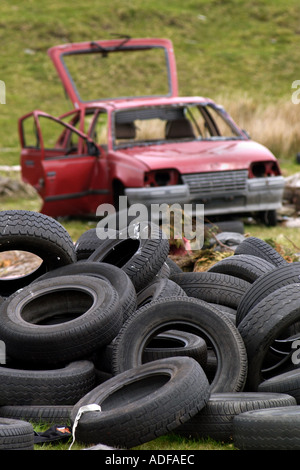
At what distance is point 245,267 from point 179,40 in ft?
118

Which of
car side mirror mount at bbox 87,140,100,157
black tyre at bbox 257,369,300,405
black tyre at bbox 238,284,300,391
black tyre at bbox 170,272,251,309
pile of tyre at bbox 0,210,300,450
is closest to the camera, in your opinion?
pile of tyre at bbox 0,210,300,450

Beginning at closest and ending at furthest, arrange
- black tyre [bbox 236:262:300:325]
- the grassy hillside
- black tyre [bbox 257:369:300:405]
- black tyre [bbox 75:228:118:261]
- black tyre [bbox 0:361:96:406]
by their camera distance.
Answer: black tyre [bbox 257:369:300:405] < black tyre [bbox 0:361:96:406] < black tyre [bbox 236:262:300:325] < black tyre [bbox 75:228:118:261] < the grassy hillside

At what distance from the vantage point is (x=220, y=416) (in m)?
4.38

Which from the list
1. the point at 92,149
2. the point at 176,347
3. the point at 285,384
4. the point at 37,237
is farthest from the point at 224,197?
the point at 285,384

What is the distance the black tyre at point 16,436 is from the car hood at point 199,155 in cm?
697

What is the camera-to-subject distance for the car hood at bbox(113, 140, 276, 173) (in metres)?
11.0

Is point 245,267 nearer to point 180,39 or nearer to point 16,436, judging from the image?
point 16,436

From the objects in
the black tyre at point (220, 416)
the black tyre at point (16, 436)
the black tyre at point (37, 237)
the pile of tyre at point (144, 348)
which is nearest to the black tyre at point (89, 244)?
the pile of tyre at point (144, 348)

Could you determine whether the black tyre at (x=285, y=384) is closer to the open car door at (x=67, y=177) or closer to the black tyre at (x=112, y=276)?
the black tyre at (x=112, y=276)

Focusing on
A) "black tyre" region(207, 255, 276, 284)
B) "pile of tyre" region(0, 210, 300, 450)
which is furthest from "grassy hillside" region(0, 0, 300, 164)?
"pile of tyre" region(0, 210, 300, 450)

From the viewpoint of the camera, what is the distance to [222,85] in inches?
1389

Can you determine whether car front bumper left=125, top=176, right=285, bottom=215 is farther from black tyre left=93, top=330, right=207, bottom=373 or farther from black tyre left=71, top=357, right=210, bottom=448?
black tyre left=71, top=357, right=210, bottom=448

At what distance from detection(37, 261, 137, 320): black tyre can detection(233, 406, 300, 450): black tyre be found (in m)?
1.45

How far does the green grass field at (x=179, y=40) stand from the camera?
33.2 meters
